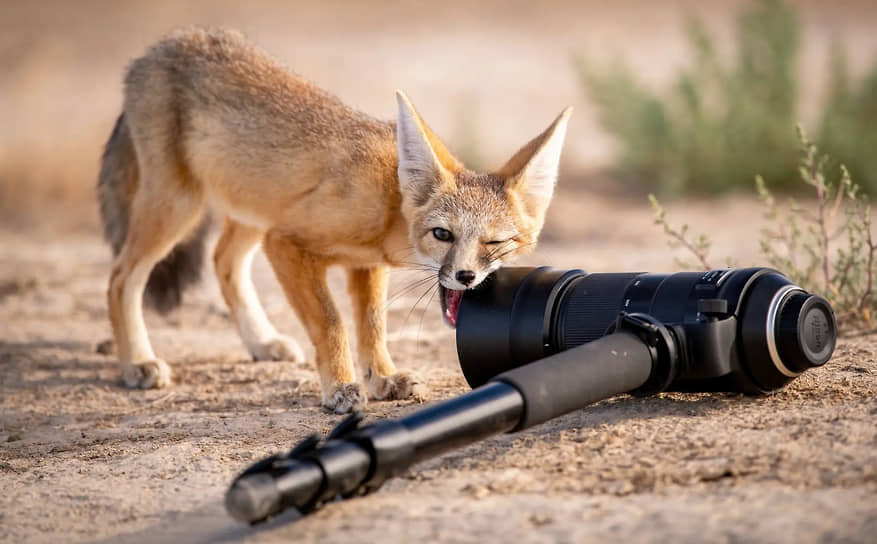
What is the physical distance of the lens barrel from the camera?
3375 mm

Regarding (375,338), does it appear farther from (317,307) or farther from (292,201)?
(292,201)

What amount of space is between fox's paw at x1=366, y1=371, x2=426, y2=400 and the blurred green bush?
18.7 ft

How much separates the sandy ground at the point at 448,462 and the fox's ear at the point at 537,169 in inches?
37.9

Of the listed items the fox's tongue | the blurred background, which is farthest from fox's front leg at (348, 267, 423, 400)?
the blurred background

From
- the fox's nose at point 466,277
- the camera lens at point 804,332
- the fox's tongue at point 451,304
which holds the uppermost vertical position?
the fox's nose at point 466,277

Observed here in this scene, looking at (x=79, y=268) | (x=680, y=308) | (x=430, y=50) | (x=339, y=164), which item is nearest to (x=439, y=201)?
(x=339, y=164)

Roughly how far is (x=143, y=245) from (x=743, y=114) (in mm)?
6221

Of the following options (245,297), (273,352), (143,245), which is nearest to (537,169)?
(273,352)

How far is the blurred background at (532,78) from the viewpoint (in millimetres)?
9688

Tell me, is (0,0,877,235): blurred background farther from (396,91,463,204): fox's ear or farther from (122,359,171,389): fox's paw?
(396,91,463,204): fox's ear

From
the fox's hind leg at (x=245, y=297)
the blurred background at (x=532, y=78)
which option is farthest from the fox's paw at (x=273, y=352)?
the blurred background at (x=532, y=78)

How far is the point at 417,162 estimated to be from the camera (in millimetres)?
4438

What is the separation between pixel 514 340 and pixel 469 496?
911mm

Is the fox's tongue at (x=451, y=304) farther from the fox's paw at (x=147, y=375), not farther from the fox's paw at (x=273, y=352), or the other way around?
the fox's paw at (x=147, y=375)
